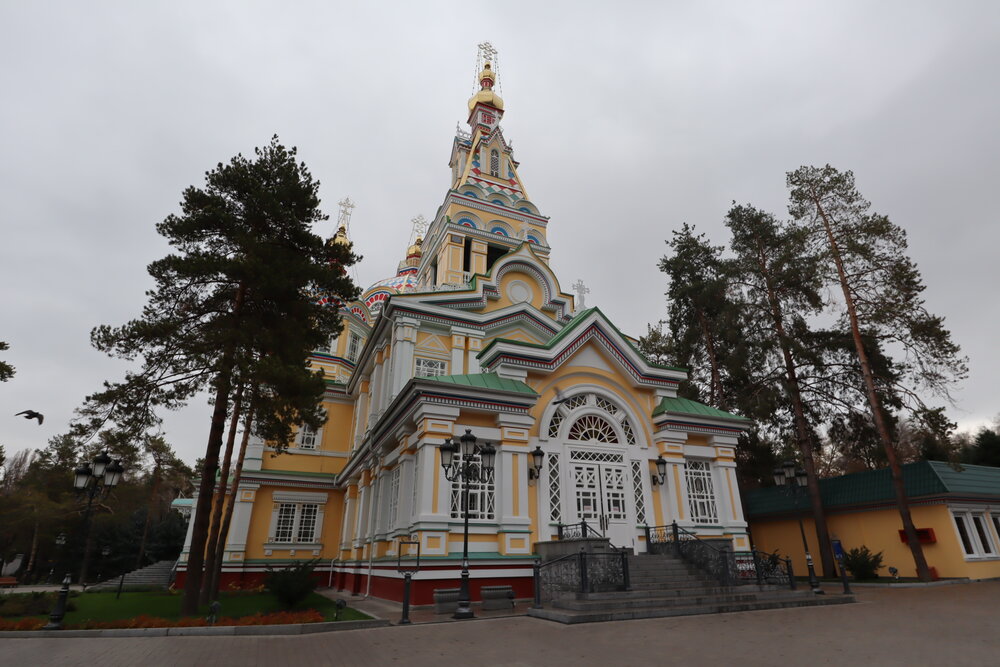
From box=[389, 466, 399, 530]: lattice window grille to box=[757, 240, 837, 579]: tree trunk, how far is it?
15.2 m

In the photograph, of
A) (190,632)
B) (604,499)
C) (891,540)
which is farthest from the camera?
(891,540)

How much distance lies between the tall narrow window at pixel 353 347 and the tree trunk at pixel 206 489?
1809 cm

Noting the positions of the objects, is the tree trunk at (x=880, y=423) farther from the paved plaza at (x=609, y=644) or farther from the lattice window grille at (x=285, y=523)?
the lattice window grille at (x=285, y=523)

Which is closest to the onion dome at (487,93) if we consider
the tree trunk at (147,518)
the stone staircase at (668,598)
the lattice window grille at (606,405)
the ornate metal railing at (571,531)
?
the lattice window grille at (606,405)

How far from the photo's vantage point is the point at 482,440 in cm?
→ 1438

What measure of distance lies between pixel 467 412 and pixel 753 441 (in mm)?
16599

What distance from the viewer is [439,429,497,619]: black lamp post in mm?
10781

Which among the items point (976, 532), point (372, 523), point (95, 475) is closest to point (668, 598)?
point (372, 523)

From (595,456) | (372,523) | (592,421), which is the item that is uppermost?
(592,421)

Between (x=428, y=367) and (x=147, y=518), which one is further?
(x=147, y=518)

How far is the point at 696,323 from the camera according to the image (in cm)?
2769

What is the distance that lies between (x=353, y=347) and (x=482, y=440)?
19.8 m

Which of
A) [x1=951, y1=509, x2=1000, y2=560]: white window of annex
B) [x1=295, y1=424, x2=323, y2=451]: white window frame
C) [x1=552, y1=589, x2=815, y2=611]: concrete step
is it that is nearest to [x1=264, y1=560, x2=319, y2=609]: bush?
[x1=552, y1=589, x2=815, y2=611]: concrete step

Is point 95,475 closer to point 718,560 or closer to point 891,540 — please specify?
point 718,560
